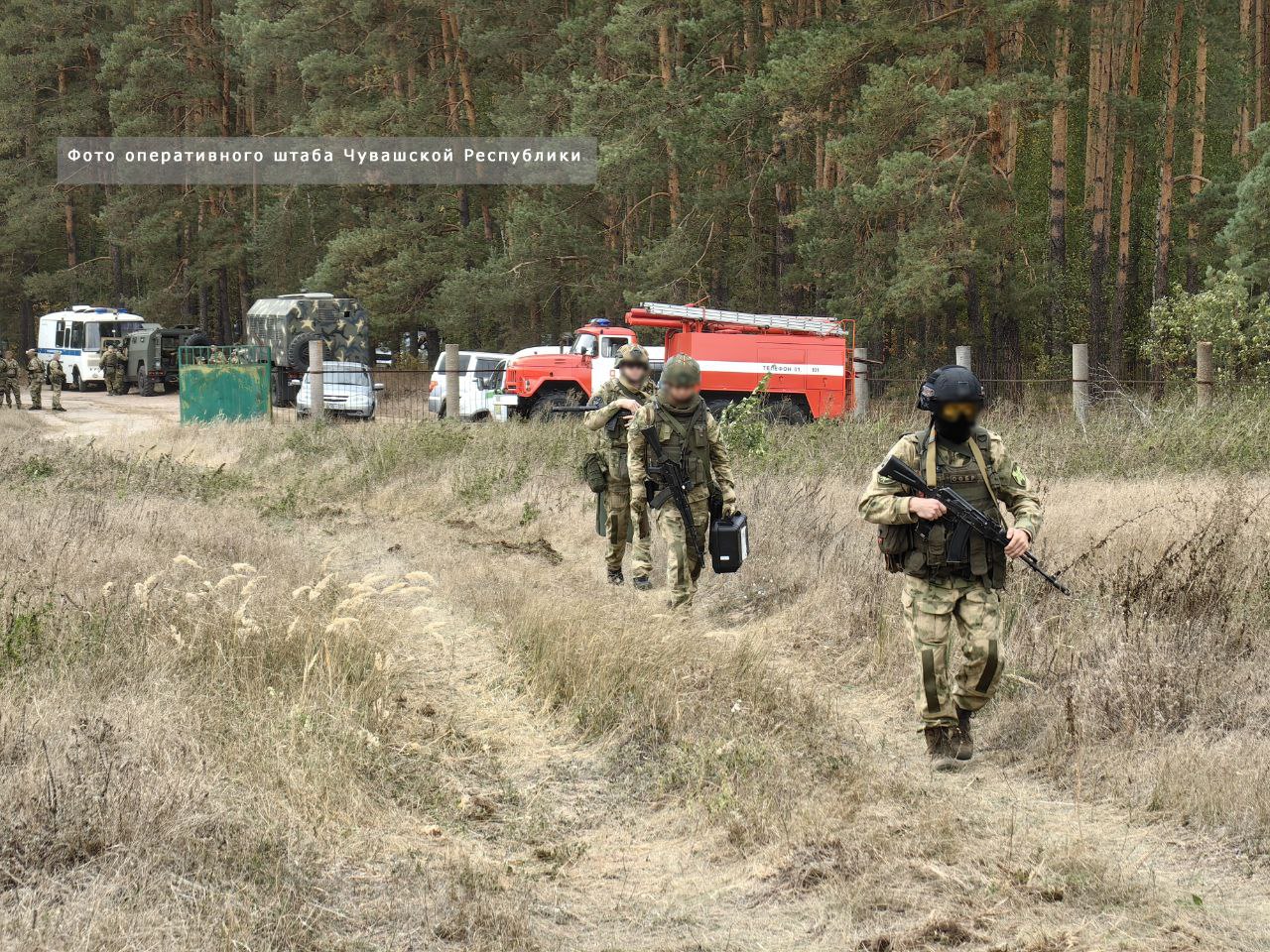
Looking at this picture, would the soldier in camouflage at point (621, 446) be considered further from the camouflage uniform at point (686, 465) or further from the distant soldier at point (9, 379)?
the distant soldier at point (9, 379)

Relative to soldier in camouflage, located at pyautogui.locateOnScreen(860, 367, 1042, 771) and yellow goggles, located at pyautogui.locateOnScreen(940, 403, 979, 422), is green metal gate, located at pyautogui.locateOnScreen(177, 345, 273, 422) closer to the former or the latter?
soldier in camouflage, located at pyautogui.locateOnScreen(860, 367, 1042, 771)

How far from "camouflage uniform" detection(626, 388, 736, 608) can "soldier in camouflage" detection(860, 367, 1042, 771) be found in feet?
7.37

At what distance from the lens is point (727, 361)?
20094 millimetres

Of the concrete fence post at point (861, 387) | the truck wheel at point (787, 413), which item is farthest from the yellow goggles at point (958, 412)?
the truck wheel at point (787, 413)

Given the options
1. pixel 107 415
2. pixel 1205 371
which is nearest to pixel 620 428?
pixel 1205 371

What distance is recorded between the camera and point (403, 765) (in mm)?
4914

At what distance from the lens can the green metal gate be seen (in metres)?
20.1

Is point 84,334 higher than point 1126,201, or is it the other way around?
point 1126,201

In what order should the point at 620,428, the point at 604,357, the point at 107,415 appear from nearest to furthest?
the point at 620,428 < the point at 604,357 < the point at 107,415

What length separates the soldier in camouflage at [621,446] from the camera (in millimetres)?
8398

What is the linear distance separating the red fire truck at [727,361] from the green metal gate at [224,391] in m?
3.84

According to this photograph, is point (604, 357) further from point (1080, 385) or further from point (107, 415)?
point (107, 415)

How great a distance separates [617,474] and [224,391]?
13636 mm

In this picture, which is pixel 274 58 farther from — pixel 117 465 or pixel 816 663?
pixel 816 663
